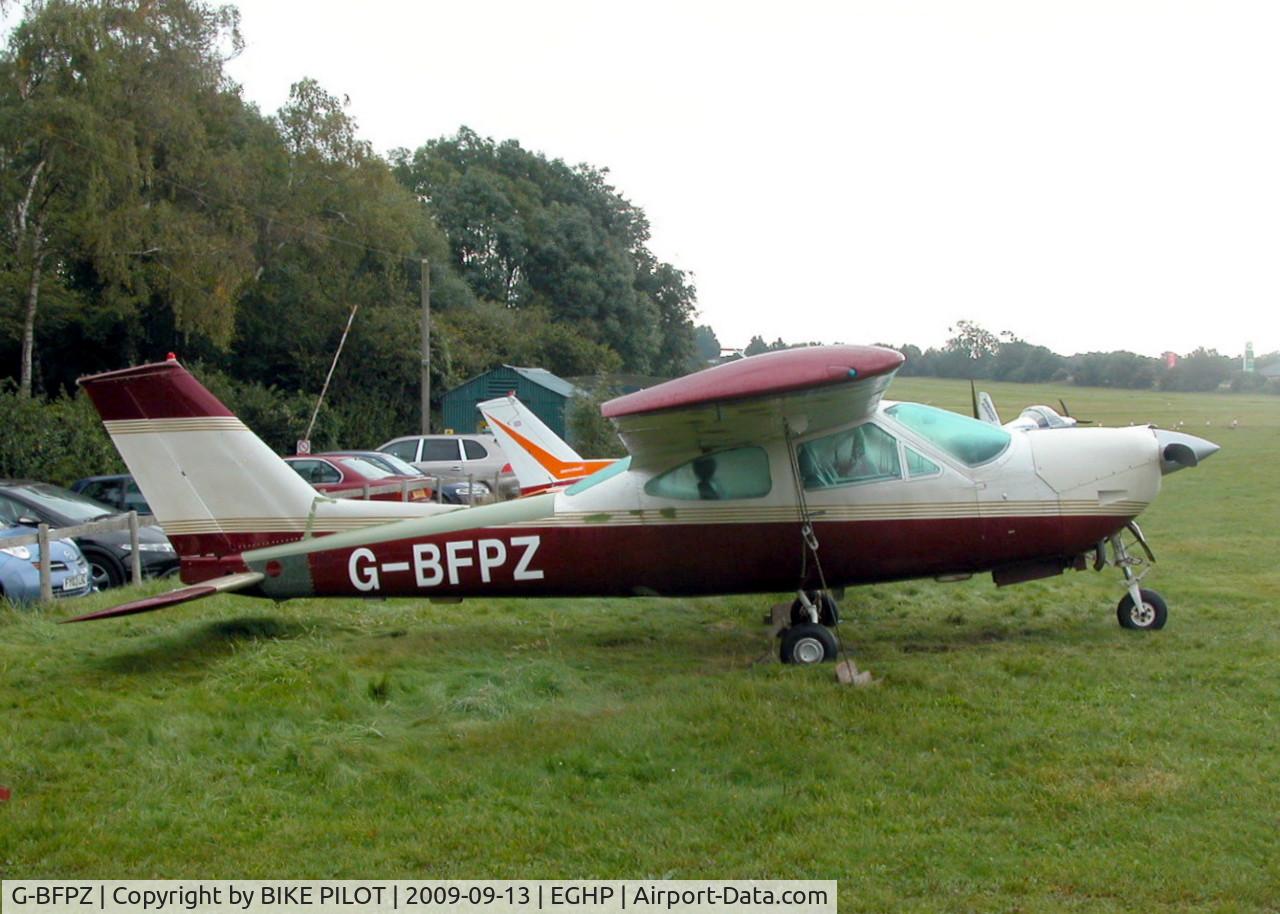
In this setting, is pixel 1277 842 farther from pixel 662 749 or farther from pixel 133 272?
pixel 133 272

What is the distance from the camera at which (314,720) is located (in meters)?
6.58

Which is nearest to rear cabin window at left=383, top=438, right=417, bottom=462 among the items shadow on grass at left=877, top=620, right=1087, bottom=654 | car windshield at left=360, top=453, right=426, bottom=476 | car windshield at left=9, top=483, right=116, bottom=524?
car windshield at left=360, top=453, right=426, bottom=476

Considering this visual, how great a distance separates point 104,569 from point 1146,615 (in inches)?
445

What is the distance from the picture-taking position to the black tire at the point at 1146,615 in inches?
350

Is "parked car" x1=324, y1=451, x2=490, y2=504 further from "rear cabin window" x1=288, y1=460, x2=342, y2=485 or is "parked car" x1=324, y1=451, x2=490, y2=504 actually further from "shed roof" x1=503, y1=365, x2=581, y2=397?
"shed roof" x1=503, y1=365, x2=581, y2=397

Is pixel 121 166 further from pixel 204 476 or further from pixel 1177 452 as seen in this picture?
pixel 1177 452

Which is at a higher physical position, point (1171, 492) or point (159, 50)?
point (159, 50)

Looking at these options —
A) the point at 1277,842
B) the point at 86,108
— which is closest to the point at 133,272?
the point at 86,108

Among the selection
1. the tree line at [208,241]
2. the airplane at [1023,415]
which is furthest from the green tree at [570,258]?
the airplane at [1023,415]

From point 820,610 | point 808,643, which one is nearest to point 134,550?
point 820,610

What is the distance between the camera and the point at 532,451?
19.1 m

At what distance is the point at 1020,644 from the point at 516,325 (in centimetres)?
4646

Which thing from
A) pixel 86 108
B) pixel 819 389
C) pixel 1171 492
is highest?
pixel 86 108

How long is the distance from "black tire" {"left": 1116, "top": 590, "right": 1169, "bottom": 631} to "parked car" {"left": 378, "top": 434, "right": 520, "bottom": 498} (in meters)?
17.7
